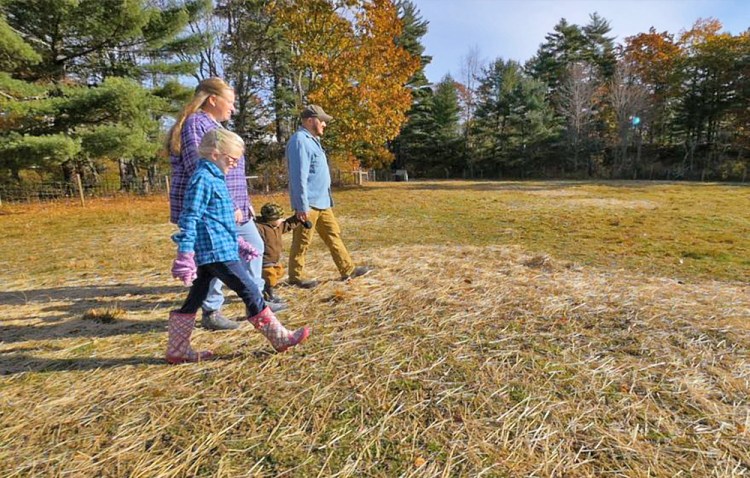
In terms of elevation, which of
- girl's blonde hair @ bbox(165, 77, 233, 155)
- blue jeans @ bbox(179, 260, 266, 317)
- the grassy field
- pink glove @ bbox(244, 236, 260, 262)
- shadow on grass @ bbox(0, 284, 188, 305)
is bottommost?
the grassy field

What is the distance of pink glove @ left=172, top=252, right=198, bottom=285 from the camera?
1995 millimetres

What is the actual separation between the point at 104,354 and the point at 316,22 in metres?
16.5

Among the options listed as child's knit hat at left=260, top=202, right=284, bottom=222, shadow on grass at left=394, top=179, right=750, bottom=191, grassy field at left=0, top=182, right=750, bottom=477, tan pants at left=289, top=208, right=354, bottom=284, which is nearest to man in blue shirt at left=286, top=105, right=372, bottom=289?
tan pants at left=289, top=208, right=354, bottom=284

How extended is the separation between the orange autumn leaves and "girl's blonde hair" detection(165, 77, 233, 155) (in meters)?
13.9

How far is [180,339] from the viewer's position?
7.72 ft

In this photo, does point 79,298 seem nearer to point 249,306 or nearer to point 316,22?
point 249,306

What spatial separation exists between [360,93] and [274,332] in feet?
49.1

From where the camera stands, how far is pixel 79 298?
12.5 ft

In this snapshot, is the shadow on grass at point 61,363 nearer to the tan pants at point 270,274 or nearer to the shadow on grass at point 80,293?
the tan pants at point 270,274

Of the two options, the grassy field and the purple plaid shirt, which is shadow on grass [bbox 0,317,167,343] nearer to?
the grassy field

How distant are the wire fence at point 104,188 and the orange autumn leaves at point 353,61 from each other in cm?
404

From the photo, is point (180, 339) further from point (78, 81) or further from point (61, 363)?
point (78, 81)

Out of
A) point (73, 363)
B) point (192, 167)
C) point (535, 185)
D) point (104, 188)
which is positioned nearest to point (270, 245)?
point (192, 167)

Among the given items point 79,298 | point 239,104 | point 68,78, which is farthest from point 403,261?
point 239,104
